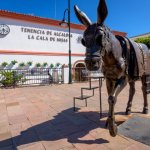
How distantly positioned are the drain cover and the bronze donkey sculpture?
15.9 inches

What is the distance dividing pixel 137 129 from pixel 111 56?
1.49m

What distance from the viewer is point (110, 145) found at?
8.73 ft

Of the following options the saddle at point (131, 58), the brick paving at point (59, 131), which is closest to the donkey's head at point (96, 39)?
the saddle at point (131, 58)

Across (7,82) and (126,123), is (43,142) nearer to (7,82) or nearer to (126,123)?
(126,123)

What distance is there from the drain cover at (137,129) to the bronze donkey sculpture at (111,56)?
0.40 meters

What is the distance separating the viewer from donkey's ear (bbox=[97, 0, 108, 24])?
2.32 m

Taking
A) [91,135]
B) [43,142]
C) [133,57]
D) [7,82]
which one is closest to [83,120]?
[91,135]

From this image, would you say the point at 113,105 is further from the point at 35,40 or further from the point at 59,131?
the point at 35,40

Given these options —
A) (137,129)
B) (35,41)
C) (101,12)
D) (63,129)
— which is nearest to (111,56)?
(101,12)

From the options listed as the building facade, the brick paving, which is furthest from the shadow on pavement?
the building facade

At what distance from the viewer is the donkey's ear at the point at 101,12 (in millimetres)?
2322

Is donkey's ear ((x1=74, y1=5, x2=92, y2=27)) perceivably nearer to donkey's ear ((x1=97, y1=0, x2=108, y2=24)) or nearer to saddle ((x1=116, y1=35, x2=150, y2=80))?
donkey's ear ((x1=97, y1=0, x2=108, y2=24))

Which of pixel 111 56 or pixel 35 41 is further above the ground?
pixel 35 41

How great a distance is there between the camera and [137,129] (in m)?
3.18
